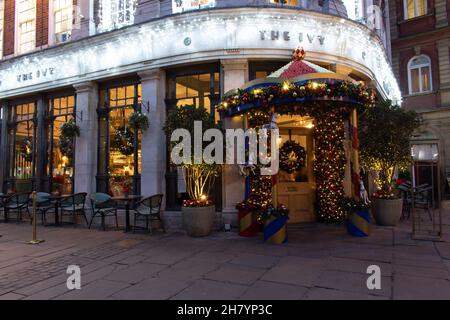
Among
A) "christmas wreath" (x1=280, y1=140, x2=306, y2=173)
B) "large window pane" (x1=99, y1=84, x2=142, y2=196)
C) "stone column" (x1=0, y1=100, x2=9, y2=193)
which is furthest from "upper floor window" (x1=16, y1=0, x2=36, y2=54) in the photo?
"christmas wreath" (x1=280, y1=140, x2=306, y2=173)

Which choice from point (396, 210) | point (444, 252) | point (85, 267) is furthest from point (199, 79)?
point (444, 252)

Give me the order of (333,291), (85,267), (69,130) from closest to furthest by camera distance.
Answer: (333,291)
(85,267)
(69,130)

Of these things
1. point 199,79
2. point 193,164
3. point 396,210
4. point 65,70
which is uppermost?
point 65,70

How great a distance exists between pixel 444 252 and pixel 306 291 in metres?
3.52

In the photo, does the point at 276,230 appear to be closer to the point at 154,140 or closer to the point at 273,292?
the point at 273,292

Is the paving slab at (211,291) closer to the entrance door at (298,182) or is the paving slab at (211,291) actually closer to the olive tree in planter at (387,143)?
the entrance door at (298,182)

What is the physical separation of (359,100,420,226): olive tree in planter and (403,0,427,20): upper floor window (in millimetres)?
16456

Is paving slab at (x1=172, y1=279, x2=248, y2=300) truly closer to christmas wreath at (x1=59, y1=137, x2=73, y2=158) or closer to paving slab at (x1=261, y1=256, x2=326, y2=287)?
paving slab at (x1=261, y1=256, x2=326, y2=287)

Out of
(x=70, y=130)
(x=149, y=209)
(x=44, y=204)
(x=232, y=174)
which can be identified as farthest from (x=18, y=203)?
(x=232, y=174)

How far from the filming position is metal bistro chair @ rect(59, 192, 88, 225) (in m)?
9.53

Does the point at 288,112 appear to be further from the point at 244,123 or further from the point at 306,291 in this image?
the point at 306,291

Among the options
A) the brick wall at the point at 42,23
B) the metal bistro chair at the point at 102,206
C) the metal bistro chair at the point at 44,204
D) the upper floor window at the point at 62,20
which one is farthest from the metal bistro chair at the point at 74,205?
the brick wall at the point at 42,23

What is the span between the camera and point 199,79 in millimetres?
9086

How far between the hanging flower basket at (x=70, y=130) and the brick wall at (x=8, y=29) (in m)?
5.51
